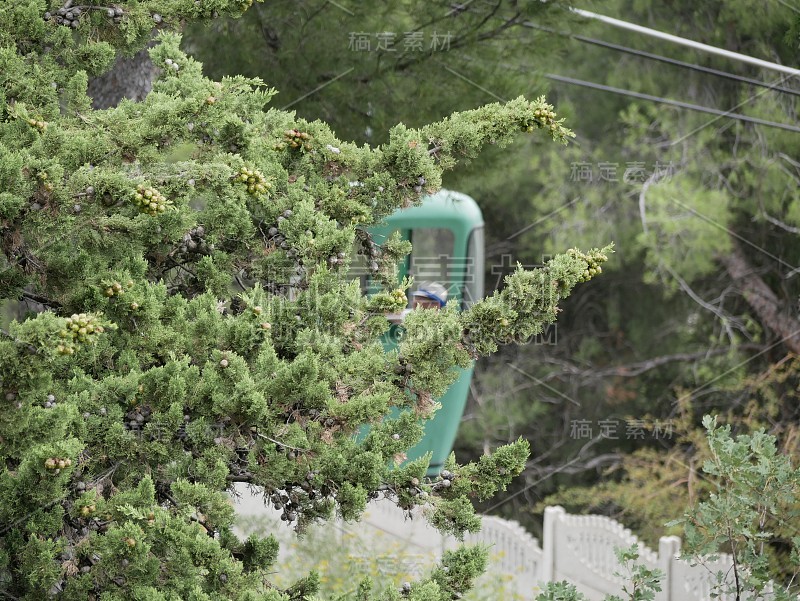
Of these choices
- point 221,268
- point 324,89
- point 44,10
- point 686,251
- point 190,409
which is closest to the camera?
point 190,409

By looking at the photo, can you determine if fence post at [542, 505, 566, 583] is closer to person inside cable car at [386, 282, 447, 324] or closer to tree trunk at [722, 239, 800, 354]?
person inside cable car at [386, 282, 447, 324]

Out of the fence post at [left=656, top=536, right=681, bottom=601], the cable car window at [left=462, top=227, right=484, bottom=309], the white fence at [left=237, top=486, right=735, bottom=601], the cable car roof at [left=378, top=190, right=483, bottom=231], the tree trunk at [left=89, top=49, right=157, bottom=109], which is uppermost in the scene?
the tree trunk at [left=89, top=49, right=157, bottom=109]

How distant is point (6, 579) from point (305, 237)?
1.40 meters

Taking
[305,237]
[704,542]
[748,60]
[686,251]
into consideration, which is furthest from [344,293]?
[686,251]

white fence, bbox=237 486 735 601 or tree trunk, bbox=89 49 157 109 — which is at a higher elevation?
tree trunk, bbox=89 49 157 109

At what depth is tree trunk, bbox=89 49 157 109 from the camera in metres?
5.49

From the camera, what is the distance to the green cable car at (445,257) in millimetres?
8914

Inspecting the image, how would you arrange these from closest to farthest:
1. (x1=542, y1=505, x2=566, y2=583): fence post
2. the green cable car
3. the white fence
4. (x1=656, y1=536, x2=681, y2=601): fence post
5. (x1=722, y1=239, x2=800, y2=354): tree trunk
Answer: (x1=656, y1=536, x2=681, y2=601): fence post
the white fence
(x1=542, y1=505, x2=566, y2=583): fence post
the green cable car
(x1=722, y1=239, x2=800, y2=354): tree trunk

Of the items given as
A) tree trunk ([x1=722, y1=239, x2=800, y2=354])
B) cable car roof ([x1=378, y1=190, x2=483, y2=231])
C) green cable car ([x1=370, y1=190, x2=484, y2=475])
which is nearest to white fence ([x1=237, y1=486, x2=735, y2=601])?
green cable car ([x1=370, y1=190, x2=484, y2=475])

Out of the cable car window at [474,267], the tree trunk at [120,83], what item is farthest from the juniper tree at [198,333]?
the cable car window at [474,267]

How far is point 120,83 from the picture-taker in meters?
5.49

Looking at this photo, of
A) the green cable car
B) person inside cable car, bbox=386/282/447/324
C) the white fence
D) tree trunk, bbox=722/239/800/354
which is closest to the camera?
person inside cable car, bbox=386/282/447/324

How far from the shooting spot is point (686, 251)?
14.0 metres

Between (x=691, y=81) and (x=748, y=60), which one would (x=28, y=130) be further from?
(x=691, y=81)
